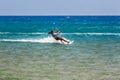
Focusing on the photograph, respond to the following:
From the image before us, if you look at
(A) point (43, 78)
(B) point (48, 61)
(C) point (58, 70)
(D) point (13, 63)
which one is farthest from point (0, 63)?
(A) point (43, 78)

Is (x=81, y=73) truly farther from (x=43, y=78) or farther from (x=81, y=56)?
(x=81, y=56)

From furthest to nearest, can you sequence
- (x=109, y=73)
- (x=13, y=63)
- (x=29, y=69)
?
(x=13, y=63), (x=29, y=69), (x=109, y=73)

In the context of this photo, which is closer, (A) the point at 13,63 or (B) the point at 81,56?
(A) the point at 13,63

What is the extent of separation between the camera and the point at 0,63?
2233 cm

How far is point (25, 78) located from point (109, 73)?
13.1 ft

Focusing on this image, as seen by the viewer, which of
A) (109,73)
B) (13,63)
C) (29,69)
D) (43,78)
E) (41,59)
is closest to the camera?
(43,78)

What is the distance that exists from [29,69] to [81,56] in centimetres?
635

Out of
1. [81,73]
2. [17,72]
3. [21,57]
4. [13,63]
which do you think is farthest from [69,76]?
[21,57]

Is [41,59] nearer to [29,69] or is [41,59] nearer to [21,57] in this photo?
[21,57]

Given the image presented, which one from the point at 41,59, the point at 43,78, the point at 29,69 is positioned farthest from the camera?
the point at 41,59

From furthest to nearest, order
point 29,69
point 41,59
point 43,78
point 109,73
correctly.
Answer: point 41,59
point 29,69
point 109,73
point 43,78

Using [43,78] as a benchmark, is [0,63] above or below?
below

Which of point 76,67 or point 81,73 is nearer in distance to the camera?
point 81,73

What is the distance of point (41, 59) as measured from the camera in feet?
79.4
